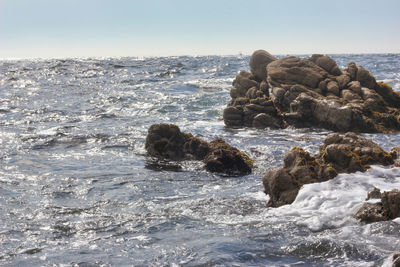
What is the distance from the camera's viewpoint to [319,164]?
10203 millimetres

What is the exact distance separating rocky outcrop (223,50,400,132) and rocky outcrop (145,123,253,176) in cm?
668

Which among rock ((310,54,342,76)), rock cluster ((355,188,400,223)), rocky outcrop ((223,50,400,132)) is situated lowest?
rock cluster ((355,188,400,223))

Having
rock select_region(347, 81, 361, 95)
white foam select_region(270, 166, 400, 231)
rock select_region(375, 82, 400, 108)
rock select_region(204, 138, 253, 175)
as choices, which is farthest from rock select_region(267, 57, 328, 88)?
white foam select_region(270, 166, 400, 231)

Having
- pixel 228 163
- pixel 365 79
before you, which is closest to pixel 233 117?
pixel 365 79

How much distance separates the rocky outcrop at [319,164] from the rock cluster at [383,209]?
1.69 meters

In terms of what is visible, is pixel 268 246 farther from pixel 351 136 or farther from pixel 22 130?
pixel 22 130

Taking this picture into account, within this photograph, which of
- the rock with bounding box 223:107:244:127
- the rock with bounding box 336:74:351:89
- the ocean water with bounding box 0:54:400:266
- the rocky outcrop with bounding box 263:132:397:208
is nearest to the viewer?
the ocean water with bounding box 0:54:400:266

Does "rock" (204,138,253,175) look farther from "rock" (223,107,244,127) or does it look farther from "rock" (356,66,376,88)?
"rock" (356,66,376,88)

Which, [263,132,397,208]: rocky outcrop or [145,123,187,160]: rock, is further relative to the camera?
[145,123,187,160]: rock

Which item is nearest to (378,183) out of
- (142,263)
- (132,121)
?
(142,263)

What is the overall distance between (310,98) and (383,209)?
1275cm

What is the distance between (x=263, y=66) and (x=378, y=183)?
625 inches

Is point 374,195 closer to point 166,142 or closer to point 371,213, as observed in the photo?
point 371,213

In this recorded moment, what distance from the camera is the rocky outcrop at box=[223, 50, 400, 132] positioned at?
1905 centimetres
